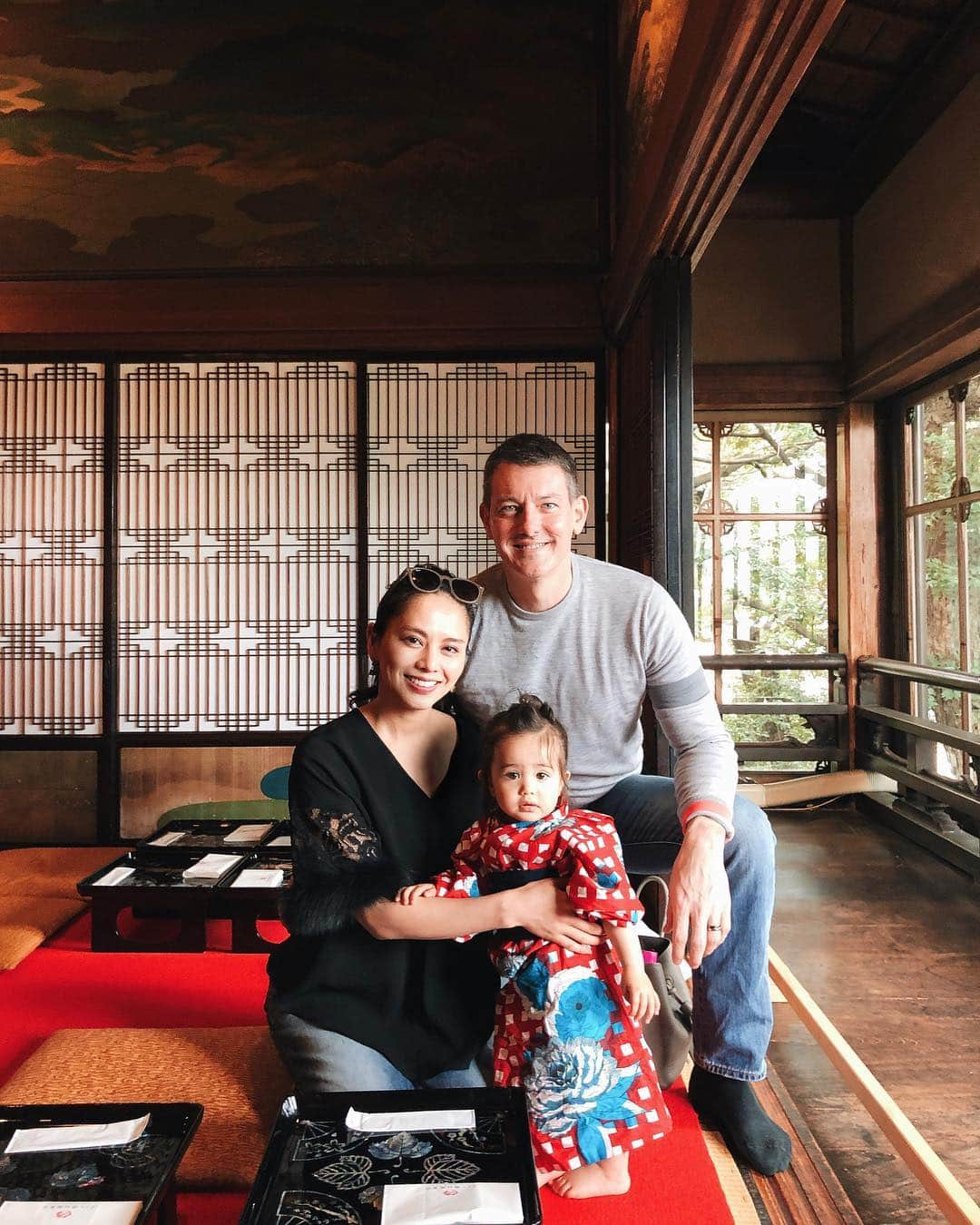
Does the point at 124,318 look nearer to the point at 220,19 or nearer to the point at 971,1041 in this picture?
the point at 220,19

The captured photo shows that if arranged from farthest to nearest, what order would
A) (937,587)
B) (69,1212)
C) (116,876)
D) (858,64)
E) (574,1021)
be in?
1. (937,587)
2. (858,64)
3. (116,876)
4. (574,1021)
5. (69,1212)

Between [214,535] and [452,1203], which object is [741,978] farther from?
[214,535]

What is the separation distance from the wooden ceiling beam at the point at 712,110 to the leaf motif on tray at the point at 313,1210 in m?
2.16

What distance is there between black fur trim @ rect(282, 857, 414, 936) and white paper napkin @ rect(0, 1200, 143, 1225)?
51cm

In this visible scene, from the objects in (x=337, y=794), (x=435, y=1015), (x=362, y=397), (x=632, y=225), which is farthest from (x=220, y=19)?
(x=435, y=1015)

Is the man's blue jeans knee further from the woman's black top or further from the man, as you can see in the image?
the man

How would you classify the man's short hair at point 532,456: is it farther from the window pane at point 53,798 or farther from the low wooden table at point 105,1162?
the window pane at point 53,798

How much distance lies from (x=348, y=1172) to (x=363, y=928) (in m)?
0.44

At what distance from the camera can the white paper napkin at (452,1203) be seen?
1118 mm

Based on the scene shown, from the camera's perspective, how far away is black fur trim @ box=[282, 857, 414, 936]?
1521 mm

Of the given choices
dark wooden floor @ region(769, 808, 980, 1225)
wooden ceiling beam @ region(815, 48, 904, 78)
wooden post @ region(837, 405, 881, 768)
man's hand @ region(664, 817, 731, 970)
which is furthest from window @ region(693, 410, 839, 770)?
man's hand @ region(664, 817, 731, 970)

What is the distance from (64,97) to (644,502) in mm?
3592

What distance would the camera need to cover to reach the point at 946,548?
14.3 feet

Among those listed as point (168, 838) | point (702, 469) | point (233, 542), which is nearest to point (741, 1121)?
point (168, 838)
